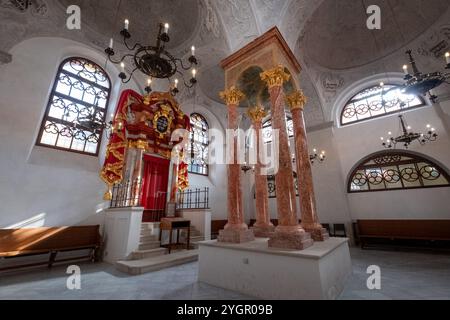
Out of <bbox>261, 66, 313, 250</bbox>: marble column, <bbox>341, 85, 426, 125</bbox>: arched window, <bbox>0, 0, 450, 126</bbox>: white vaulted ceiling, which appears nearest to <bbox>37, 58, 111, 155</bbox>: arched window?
<bbox>0, 0, 450, 126</bbox>: white vaulted ceiling

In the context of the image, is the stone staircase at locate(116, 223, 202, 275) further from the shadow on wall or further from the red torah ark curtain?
the shadow on wall

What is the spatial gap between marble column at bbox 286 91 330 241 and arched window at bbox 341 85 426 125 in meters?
5.51

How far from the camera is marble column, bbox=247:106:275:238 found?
177 inches

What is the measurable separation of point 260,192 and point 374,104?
24.8 feet

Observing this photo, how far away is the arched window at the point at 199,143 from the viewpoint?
972 centimetres

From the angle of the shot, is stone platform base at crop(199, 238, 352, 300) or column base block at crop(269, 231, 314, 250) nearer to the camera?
stone platform base at crop(199, 238, 352, 300)

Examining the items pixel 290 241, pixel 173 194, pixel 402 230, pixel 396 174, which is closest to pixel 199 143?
pixel 173 194

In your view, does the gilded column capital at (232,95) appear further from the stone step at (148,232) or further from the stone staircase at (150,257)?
the stone step at (148,232)

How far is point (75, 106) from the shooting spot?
6523mm

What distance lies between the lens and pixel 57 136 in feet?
19.6

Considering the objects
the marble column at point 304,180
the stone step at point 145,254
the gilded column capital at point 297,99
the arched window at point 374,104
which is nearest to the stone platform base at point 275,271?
the marble column at point 304,180
